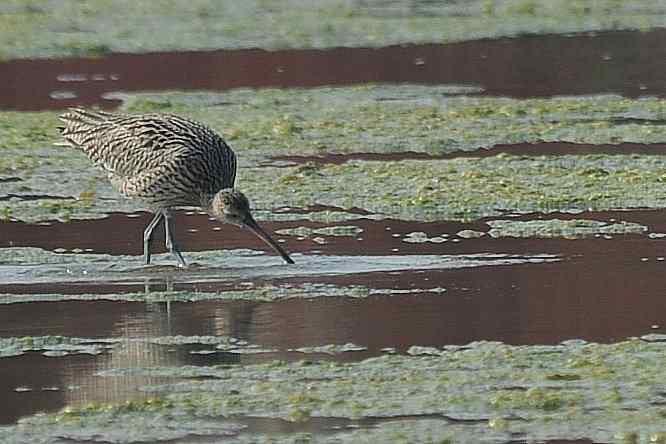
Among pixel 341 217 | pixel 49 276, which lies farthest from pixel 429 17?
pixel 49 276

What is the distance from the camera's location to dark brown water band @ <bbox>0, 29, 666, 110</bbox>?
15.3m

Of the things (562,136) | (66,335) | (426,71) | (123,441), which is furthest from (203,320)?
(426,71)

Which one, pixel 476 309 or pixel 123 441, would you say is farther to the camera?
pixel 476 309

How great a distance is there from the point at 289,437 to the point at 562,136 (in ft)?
22.3

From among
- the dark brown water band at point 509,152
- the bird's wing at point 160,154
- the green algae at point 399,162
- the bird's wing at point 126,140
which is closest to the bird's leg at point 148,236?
the bird's wing at point 160,154

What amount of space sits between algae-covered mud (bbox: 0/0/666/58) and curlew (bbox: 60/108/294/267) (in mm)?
7673

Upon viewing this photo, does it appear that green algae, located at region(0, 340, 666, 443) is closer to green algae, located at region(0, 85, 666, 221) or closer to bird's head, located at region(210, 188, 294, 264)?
bird's head, located at region(210, 188, 294, 264)

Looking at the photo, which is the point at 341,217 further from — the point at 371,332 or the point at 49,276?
the point at 371,332

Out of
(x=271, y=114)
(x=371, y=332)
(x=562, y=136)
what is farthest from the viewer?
(x=271, y=114)

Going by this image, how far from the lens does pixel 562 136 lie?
42.2ft

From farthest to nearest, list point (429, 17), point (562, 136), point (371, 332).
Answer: point (429, 17), point (562, 136), point (371, 332)

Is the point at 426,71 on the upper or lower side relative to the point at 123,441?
upper

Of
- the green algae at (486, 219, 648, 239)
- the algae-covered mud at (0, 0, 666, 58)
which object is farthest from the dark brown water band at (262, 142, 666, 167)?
the algae-covered mud at (0, 0, 666, 58)

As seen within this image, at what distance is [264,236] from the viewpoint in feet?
30.3
